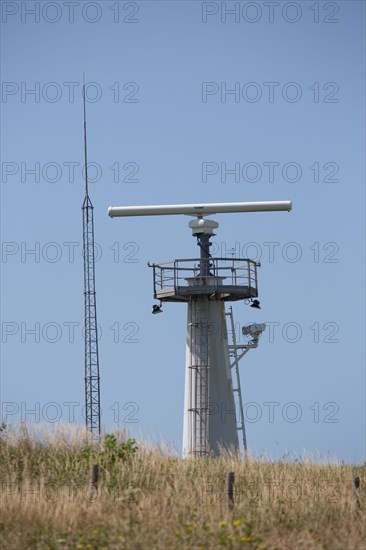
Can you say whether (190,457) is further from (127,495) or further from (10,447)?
(127,495)

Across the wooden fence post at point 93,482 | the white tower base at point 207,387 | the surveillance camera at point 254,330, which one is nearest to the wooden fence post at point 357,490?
→ the wooden fence post at point 93,482

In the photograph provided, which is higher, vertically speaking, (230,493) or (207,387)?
(207,387)

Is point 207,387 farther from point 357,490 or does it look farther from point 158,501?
point 158,501

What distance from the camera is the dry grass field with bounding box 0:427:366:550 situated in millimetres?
20391

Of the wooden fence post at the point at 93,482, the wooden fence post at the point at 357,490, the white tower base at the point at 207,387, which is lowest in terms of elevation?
the wooden fence post at the point at 357,490

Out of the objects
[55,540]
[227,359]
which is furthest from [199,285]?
[55,540]

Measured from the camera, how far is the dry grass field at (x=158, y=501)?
2039 centimetres

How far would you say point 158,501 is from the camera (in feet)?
79.9

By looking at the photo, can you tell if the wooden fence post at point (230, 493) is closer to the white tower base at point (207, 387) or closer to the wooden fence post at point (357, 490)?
the wooden fence post at point (357, 490)

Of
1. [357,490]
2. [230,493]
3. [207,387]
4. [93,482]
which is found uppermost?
[207,387]

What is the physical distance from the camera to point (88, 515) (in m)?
21.8

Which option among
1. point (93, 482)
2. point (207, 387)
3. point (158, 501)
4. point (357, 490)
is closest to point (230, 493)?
point (158, 501)

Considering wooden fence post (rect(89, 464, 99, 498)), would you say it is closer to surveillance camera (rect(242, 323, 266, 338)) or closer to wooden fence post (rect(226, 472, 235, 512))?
wooden fence post (rect(226, 472, 235, 512))

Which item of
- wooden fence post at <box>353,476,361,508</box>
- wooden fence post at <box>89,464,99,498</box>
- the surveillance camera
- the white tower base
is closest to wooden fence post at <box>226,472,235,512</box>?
wooden fence post at <box>89,464,99,498</box>
